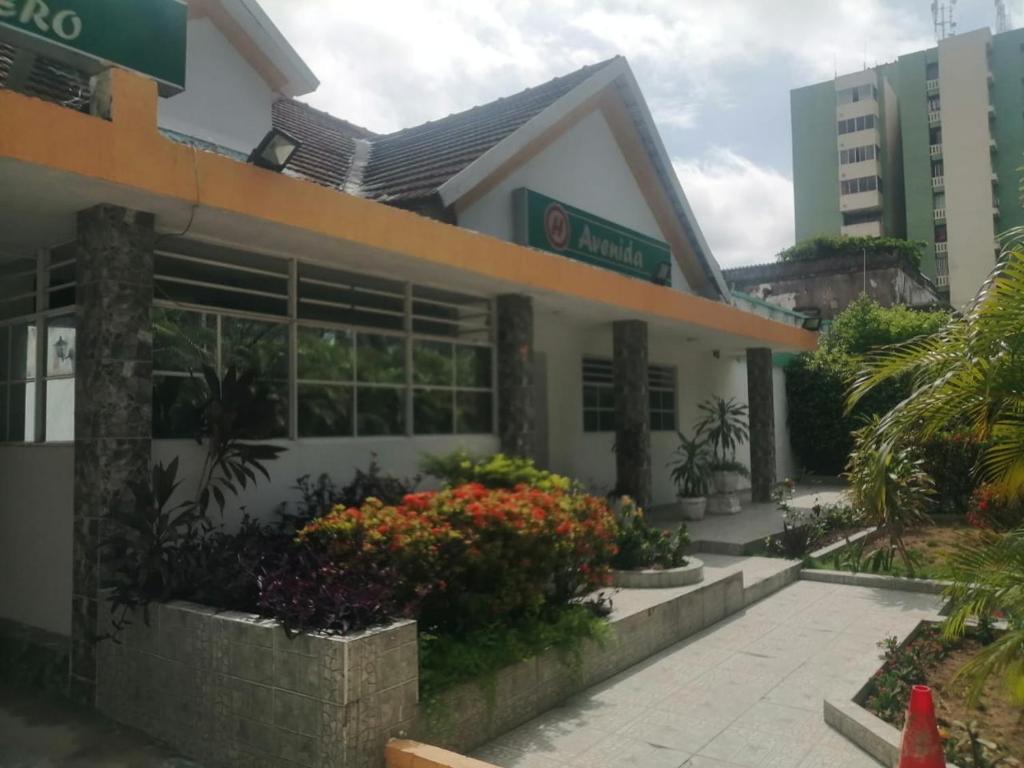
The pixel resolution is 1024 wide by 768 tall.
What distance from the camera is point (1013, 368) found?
14.3 ft

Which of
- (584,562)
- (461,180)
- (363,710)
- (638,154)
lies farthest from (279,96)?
(363,710)

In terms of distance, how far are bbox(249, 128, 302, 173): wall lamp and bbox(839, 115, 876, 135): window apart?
170ft

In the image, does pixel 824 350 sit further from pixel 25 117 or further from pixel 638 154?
pixel 25 117

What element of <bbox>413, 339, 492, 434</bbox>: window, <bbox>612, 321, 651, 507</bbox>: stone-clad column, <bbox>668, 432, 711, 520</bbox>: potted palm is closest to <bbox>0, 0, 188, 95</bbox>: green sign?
<bbox>413, 339, 492, 434</bbox>: window

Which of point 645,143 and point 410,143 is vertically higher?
point 645,143

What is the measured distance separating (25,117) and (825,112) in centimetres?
5456

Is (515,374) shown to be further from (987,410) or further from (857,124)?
(857,124)

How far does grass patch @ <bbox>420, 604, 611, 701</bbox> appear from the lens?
15.4 feet

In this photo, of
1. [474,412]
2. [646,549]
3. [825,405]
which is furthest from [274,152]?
[825,405]

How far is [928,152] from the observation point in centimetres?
4959

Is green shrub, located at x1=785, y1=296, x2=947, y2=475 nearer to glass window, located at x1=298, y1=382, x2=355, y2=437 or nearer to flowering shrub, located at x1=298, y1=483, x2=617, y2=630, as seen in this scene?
glass window, located at x1=298, y1=382, x2=355, y2=437

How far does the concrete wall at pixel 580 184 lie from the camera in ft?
36.2

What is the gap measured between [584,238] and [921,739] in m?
9.38

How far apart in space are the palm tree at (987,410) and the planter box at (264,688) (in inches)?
Result: 114
